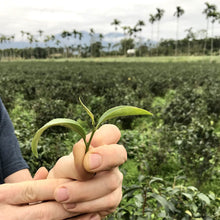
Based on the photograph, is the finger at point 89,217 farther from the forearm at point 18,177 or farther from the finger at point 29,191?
the forearm at point 18,177

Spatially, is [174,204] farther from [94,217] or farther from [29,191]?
[29,191]

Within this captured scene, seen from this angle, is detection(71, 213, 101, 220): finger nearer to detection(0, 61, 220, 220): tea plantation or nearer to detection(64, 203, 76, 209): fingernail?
detection(64, 203, 76, 209): fingernail

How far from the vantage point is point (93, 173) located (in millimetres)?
632

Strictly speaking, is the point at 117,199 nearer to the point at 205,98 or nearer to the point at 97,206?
the point at 97,206

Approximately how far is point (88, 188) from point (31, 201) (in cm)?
17

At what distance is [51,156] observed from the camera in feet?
9.97

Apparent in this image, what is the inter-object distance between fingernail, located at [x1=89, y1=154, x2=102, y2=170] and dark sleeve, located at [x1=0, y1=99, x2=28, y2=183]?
3.35 feet

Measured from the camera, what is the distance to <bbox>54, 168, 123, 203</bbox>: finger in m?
0.61

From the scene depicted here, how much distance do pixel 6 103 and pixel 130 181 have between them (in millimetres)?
4872

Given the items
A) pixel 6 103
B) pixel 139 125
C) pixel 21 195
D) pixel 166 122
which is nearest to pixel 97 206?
pixel 21 195

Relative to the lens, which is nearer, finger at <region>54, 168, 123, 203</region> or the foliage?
finger at <region>54, 168, 123, 203</region>

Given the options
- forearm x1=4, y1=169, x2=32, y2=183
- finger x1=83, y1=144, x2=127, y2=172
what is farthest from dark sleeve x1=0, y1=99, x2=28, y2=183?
finger x1=83, y1=144, x2=127, y2=172

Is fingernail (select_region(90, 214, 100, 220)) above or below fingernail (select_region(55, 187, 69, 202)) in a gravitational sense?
below

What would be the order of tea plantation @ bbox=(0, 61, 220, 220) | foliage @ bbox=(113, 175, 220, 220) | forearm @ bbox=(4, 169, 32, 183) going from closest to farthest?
forearm @ bbox=(4, 169, 32, 183) → foliage @ bbox=(113, 175, 220, 220) → tea plantation @ bbox=(0, 61, 220, 220)
